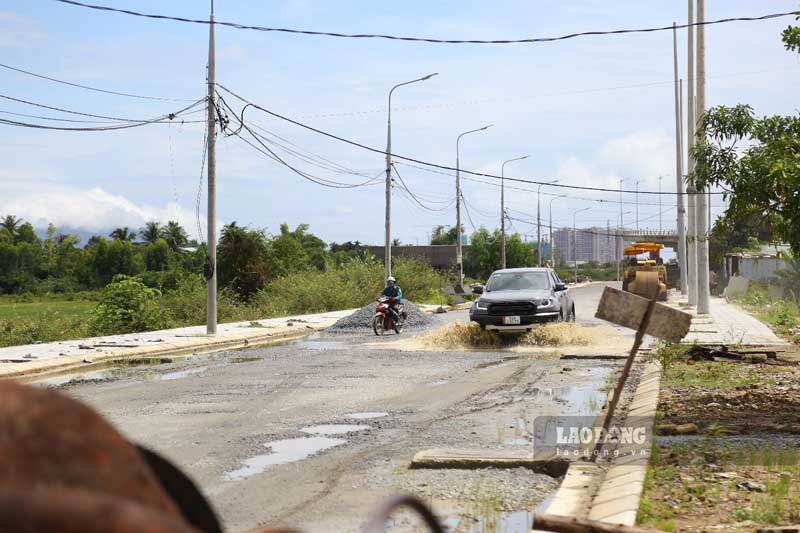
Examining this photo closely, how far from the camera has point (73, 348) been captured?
2161 cm

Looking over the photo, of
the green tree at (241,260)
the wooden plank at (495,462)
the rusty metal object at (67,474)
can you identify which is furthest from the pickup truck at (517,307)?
the green tree at (241,260)

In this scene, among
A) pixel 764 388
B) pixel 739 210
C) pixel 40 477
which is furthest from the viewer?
pixel 764 388

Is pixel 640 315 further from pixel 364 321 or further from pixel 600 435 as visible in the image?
pixel 364 321

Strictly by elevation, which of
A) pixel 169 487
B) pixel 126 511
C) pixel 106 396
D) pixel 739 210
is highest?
pixel 739 210

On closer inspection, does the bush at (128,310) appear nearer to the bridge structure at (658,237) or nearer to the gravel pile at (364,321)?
the gravel pile at (364,321)

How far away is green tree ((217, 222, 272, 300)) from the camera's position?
4931 centimetres

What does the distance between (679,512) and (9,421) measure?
5551 millimetres

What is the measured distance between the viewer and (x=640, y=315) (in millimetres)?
8508

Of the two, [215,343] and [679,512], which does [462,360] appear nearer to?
[215,343]

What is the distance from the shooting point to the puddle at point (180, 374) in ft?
53.0

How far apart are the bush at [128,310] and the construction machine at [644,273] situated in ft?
73.5

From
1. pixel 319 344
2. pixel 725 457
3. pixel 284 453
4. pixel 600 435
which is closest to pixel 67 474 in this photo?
pixel 725 457

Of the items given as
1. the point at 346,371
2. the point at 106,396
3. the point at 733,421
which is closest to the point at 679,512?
the point at 733,421

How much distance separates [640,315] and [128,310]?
79.5ft
